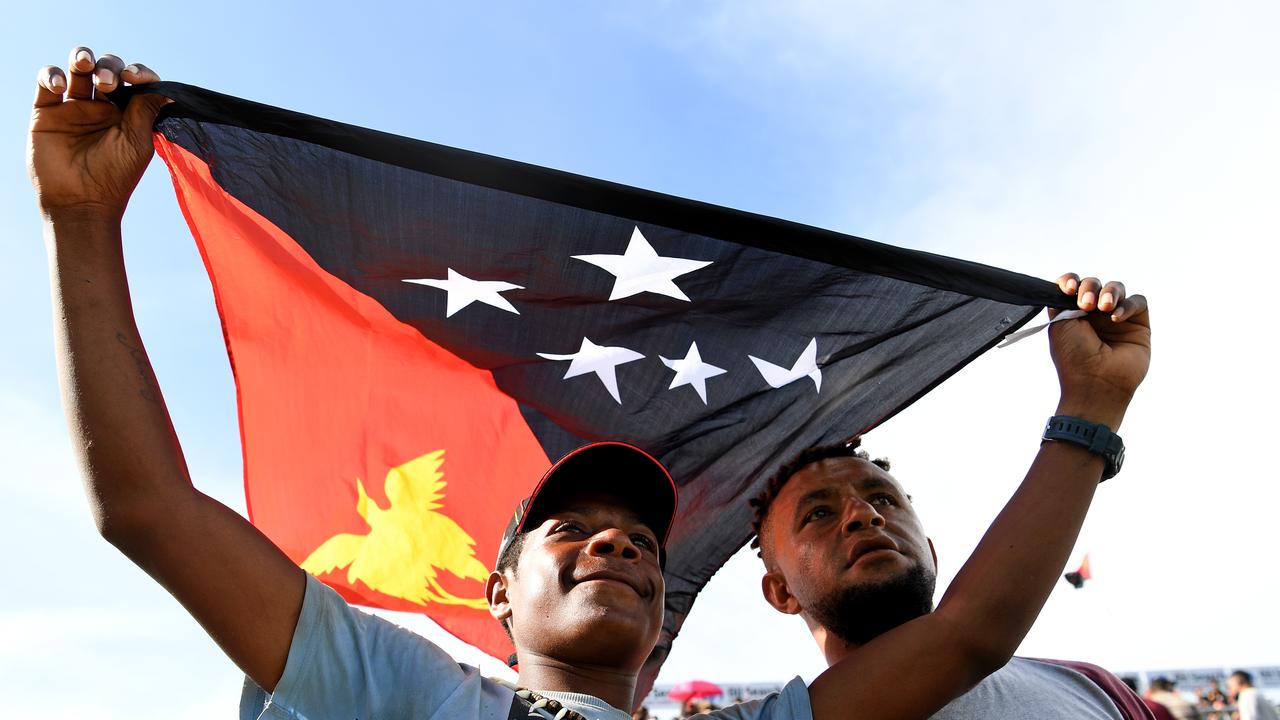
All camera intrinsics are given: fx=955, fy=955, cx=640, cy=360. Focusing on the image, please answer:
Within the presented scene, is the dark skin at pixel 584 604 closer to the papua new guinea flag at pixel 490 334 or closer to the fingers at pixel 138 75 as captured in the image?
the papua new guinea flag at pixel 490 334

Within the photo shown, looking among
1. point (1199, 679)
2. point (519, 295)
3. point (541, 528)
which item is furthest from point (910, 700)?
point (1199, 679)

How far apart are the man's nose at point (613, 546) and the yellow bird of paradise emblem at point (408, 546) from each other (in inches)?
46.1

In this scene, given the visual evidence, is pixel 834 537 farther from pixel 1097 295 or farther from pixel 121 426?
pixel 121 426

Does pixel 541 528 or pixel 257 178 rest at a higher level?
pixel 257 178

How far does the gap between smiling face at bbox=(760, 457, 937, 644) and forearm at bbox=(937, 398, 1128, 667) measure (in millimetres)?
451

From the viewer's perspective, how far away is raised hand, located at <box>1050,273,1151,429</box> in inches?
109

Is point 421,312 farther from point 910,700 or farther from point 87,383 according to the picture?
point 910,700

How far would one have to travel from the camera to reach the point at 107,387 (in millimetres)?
2219

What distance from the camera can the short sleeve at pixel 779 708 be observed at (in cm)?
248

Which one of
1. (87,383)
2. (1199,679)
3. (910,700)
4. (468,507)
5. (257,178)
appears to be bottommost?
(910,700)

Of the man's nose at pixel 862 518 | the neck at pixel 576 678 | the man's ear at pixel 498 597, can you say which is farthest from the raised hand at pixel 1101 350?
the man's ear at pixel 498 597

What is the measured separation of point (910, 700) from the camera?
8.14ft

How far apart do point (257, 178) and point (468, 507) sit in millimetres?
1538

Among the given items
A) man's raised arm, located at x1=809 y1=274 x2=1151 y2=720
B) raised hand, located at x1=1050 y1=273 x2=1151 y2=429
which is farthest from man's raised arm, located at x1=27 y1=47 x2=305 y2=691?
raised hand, located at x1=1050 y1=273 x2=1151 y2=429
